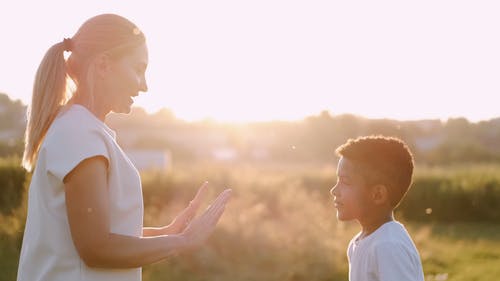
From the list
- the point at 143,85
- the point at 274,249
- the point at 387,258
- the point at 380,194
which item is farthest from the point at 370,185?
the point at 274,249

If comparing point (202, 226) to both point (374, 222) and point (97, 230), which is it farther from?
point (374, 222)

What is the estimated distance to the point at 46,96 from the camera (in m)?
2.09

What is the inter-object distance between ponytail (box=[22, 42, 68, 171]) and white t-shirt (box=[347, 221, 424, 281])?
1.13 meters

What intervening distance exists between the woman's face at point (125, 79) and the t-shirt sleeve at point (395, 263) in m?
0.97

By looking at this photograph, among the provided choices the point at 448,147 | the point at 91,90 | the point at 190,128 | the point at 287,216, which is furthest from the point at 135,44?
the point at 190,128

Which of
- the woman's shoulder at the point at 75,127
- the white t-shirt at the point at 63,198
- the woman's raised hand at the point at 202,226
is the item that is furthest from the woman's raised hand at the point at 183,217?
the woman's shoulder at the point at 75,127

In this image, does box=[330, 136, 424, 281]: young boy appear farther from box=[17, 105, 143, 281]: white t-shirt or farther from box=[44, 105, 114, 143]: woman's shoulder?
box=[44, 105, 114, 143]: woman's shoulder

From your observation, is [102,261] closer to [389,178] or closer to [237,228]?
[389,178]

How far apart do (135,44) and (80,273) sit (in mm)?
622

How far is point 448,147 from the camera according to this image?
45.1 m

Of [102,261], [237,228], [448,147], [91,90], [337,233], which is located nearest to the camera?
[102,261]

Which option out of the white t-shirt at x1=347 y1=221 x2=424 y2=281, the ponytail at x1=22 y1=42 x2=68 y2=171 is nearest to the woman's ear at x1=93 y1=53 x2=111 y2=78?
the ponytail at x1=22 y1=42 x2=68 y2=171

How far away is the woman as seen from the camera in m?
1.89

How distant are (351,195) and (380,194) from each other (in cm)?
10
